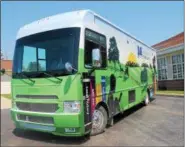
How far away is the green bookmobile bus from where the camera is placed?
6.39 meters

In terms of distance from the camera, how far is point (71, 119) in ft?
20.7

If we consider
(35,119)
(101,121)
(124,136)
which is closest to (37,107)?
(35,119)

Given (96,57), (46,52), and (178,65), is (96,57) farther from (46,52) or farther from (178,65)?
(178,65)

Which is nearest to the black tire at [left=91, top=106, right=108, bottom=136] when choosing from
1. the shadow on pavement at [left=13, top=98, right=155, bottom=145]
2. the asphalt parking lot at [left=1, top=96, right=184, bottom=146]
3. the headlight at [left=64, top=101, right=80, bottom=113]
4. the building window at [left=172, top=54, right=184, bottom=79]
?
the asphalt parking lot at [left=1, top=96, right=184, bottom=146]

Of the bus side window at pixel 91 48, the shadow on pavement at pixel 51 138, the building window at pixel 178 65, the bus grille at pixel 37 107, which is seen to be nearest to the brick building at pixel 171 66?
the building window at pixel 178 65

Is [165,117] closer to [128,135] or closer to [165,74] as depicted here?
[128,135]

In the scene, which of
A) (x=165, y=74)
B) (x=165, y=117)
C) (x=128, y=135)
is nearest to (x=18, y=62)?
(x=128, y=135)

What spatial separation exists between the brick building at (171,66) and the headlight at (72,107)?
1813cm

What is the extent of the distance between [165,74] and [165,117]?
16.4m

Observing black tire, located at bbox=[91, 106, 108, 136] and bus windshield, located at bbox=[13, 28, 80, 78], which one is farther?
black tire, located at bbox=[91, 106, 108, 136]

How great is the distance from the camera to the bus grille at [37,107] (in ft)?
21.4

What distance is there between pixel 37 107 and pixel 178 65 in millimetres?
19336

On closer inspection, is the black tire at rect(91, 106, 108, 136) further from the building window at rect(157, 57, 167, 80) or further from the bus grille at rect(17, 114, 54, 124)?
the building window at rect(157, 57, 167, 80)

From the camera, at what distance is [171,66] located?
973 inches
